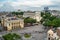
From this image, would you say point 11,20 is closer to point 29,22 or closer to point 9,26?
point 9,26

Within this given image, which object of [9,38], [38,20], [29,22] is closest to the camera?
[9,38]

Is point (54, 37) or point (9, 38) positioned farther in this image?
point (54, 37)

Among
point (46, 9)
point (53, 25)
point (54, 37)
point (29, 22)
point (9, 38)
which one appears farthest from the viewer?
point (46, 9)

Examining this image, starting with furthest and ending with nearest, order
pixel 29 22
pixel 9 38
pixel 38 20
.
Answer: pixel 38 20 → pixel 29 22 → pixel 9 38

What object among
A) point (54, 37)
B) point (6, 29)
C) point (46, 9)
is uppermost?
point (54, 37)

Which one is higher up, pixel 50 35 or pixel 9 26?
pixel 50 35

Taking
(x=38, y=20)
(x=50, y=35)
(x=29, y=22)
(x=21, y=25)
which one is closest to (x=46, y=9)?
(x=38, y=20)

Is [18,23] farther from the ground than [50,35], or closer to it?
closer to it

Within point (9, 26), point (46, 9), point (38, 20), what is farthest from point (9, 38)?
point (46, 9)

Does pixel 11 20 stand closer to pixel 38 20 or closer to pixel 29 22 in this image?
pixel 29 22
